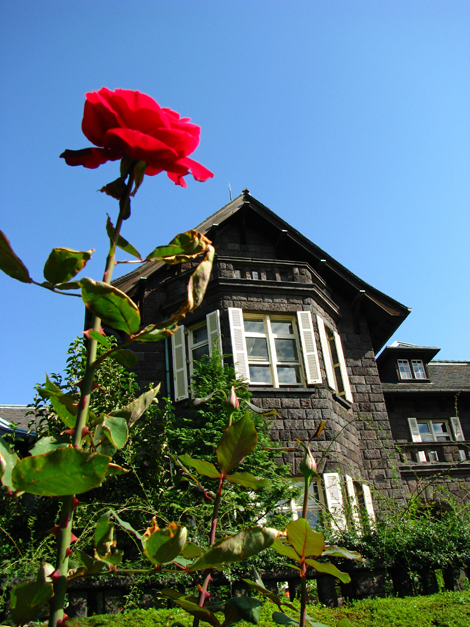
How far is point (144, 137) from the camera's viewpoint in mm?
790

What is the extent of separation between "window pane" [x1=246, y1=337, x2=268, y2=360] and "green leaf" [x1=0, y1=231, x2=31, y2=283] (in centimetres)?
874

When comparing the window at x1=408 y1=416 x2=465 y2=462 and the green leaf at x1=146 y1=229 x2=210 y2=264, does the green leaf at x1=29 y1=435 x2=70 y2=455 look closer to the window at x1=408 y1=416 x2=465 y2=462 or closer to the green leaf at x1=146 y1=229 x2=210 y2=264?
the green leaf at x1=146 y1=229 x2=210 y2=264

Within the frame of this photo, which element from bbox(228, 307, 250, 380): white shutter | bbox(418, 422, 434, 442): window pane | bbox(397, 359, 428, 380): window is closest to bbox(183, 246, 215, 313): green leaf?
bbox(228, 307, 250, 380): white shutter

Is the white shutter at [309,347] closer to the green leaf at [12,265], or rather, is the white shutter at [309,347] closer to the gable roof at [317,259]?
the gable roof at [317,259]

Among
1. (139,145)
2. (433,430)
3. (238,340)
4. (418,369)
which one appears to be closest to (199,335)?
(238,340)

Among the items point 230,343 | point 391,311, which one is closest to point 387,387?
point 391,311

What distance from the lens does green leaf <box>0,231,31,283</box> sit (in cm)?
75

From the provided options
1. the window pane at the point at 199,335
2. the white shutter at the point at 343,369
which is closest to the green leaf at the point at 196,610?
the window pane at the point at 199,335

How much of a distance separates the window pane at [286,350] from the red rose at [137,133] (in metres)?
8.87

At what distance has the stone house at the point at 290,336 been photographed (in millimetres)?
8891

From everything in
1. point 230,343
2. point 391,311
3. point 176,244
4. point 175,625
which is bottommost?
point 175,625

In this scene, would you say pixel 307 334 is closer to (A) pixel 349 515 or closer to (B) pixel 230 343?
(B) pixel 230 343

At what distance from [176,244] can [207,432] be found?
19.0 ft

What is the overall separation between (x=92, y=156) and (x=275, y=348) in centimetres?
885
